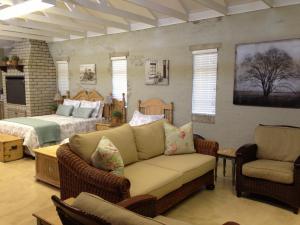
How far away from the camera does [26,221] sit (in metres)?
2.84

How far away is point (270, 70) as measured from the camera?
4023 millimetres

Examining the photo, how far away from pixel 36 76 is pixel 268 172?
247 inches

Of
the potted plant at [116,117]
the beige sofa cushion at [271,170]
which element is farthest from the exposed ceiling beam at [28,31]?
the beige sofa cushion at [271,170]

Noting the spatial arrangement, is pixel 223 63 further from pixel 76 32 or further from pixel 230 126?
pixel 76 32

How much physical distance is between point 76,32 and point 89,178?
4.80 meters

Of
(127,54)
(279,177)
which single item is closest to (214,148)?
(279,177)

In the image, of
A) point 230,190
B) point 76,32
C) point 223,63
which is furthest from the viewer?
point 76,32

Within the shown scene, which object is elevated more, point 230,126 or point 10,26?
point 10,26

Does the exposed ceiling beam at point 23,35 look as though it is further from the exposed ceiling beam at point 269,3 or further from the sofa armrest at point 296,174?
the sofa armrest at point 296,174

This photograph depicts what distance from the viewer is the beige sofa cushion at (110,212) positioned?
46.8 inches

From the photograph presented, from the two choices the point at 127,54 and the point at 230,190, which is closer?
the point at 230,190

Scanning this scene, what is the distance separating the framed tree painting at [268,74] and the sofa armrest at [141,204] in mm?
2826

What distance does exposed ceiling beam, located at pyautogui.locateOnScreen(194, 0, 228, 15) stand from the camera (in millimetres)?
3829

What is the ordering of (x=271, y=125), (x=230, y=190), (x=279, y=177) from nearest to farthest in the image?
1. (x=279, y=177)
2. (x=230, y=190)
3. (x=271, y=125)
